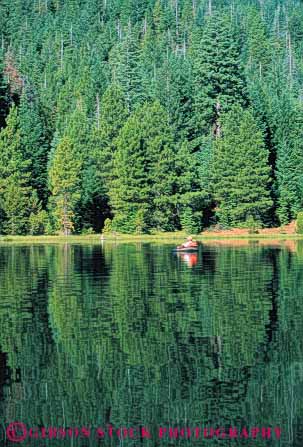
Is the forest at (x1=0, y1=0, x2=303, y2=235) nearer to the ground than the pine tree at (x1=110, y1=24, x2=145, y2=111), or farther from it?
nearer to the ground

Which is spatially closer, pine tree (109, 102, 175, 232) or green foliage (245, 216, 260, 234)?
pine tree (109, 102, 175, 232)

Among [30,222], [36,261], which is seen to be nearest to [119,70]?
[30,222]

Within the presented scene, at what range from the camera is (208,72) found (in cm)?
11919

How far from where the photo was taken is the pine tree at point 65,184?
10081 centimetres

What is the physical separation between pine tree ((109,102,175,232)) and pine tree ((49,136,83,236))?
13.5 feet

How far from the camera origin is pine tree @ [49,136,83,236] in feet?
331

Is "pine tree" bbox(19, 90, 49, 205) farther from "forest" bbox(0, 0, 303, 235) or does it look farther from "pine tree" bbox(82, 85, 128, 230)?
"pine tree" bbox(82, 85, 128, 230)

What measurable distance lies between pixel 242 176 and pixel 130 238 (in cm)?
1460

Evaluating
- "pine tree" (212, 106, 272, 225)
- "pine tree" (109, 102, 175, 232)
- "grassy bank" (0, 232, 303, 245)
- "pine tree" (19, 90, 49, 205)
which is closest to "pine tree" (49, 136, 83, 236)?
"grassy bank" (0, 232, 303, 245)

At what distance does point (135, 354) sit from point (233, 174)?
2975 inches

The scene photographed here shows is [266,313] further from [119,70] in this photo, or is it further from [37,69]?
[37,69]

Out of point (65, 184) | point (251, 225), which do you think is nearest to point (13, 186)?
point (65, 184)

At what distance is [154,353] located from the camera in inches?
1118

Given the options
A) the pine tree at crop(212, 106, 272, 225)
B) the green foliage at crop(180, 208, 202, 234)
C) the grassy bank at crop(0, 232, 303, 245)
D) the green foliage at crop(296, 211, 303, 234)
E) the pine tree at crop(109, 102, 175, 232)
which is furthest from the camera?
the pine tree at crop(212, 106, 272, 225)
